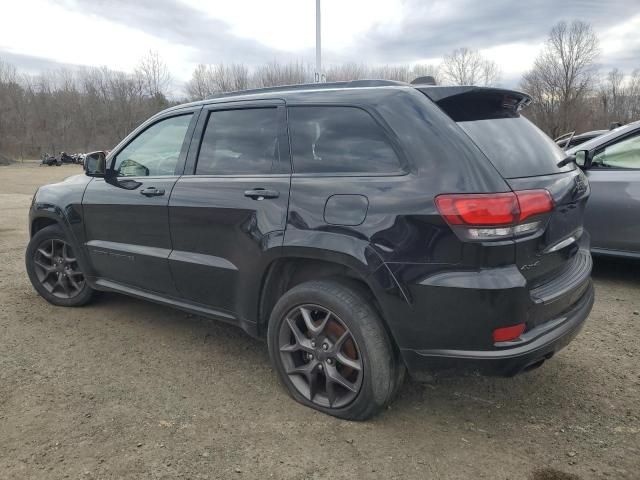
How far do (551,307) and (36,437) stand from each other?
2721 mm

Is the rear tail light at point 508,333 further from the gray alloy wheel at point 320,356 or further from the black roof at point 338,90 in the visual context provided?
the black roof at point 338,90

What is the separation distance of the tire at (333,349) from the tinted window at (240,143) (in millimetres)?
835

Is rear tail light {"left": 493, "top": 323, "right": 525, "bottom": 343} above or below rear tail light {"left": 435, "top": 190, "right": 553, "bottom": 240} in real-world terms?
below

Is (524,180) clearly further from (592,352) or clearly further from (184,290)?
(184,290)

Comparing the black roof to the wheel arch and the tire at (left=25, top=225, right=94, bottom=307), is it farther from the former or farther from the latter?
the tire at (left=25, top=225, right=94, bottom=307)

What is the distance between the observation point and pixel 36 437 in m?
2.64

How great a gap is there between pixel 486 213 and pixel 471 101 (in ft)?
2.56

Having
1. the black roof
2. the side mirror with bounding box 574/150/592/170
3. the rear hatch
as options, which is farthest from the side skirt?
the side mirror with bounding box 574/150/592/170

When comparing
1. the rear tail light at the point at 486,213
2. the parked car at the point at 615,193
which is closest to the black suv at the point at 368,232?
the rear tail light at the point at 486,213

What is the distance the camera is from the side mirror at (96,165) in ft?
13.0

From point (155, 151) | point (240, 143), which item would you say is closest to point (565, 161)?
point (240, 143)

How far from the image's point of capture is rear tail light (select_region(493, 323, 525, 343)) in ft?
7.68

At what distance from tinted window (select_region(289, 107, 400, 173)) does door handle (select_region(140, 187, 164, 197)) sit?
1.11 m

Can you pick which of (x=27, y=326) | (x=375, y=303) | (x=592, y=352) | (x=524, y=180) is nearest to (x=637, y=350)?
(x=592, y=352)
